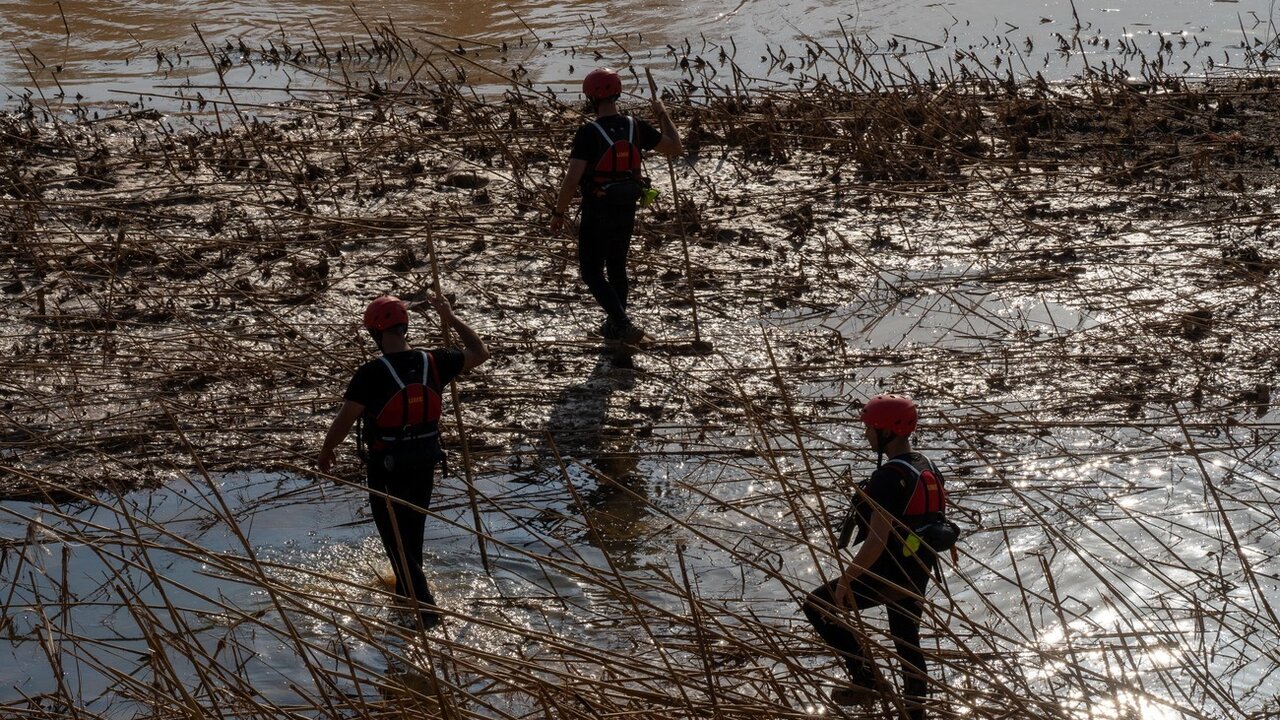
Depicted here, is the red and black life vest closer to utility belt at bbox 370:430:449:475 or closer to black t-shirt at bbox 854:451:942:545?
black t-shirt at bbox 854:451:942:545

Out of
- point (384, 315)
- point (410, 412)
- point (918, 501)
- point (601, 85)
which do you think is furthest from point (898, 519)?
point (601, 85)

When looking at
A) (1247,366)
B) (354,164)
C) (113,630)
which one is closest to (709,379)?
(1247,366)

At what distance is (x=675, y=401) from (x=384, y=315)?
109 inches

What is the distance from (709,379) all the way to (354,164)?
18.1 ft

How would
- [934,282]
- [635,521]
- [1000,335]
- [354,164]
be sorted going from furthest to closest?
[354,164] → [934,282] → [1000,335] → [635,521]

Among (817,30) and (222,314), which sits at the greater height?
(817,30)

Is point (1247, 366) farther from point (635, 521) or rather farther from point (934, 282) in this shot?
point (635, 521)

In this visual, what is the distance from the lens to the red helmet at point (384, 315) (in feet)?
20.4

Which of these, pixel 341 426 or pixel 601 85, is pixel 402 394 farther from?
pixel 601 85

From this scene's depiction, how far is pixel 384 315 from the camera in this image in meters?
6.21

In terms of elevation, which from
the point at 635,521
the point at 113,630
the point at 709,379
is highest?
the point at 709,379

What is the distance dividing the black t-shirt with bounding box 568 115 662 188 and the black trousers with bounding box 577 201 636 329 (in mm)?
246

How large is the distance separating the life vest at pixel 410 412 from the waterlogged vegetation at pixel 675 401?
0.29 metres

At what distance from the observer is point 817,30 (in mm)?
19438
